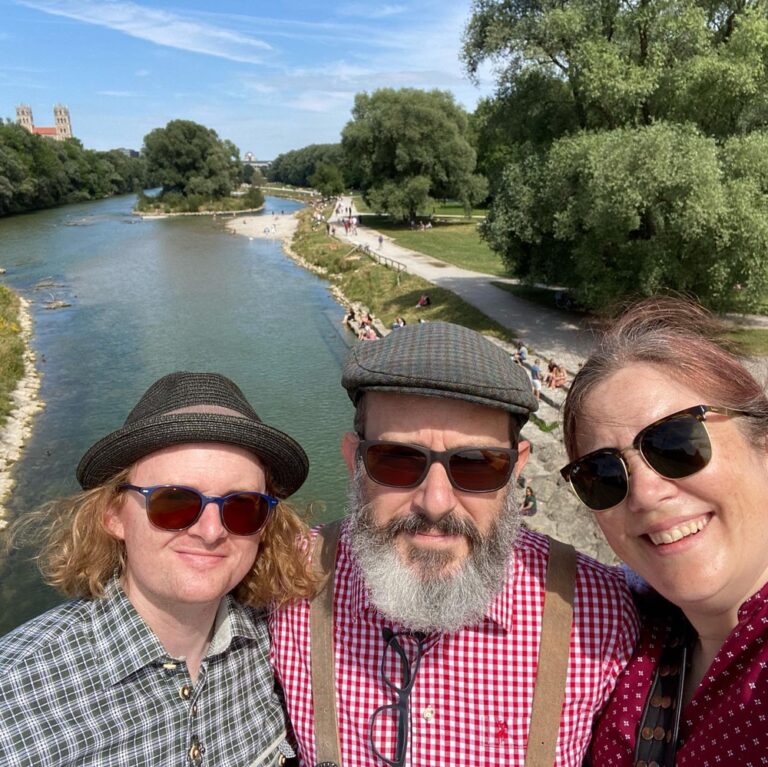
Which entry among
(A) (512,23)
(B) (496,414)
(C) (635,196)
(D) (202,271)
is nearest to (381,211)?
(D) (202,271)

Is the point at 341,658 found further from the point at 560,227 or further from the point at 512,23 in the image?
the point at 512,23

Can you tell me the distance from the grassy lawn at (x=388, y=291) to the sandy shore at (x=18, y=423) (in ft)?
33.9

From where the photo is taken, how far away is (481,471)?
1.78 m

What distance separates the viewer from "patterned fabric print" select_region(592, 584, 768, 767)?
1.36m

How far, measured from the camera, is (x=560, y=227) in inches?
491

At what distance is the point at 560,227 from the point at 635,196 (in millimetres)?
1832

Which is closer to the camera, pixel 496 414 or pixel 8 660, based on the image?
pixel 8 660

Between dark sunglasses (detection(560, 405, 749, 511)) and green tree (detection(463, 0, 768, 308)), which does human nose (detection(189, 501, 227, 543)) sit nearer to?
dark sunglasses (detection(560, 405, 749, 511))

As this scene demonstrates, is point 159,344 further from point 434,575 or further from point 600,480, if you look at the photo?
point 600,480

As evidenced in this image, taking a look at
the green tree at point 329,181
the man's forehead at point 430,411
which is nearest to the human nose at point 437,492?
the man's forehead at point 430,411

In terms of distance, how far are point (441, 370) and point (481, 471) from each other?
33cm

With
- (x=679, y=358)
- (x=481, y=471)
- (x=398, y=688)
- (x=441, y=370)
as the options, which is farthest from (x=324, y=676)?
(x=679, y=358)

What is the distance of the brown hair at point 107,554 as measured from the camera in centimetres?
196

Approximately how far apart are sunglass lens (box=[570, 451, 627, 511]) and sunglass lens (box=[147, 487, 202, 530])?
3.70ft
